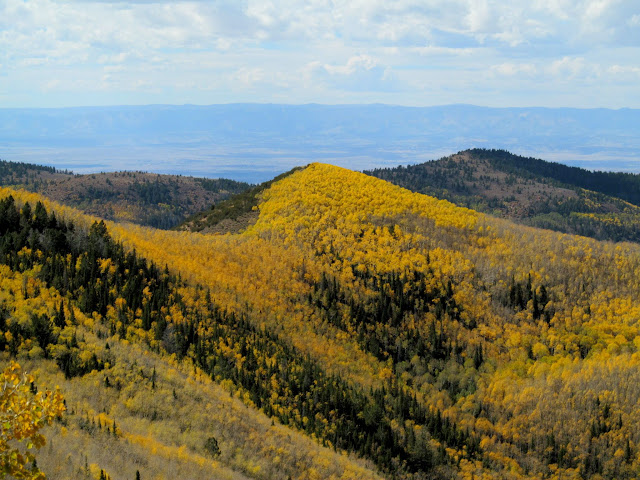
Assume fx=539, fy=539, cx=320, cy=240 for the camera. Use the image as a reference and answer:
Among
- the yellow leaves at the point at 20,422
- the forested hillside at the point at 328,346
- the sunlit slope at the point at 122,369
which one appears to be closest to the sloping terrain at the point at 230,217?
the forested hillside at the point at 328,346

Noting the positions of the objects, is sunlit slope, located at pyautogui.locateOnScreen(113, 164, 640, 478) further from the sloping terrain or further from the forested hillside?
the sloping terrain

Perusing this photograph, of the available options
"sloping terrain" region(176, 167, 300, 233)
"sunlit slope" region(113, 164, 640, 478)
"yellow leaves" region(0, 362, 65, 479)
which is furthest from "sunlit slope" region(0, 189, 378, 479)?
"sloping terrain" region(176, 167, 300, 233)

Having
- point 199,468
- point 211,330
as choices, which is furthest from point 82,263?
point 199,468

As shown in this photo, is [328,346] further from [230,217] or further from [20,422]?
[20,422]

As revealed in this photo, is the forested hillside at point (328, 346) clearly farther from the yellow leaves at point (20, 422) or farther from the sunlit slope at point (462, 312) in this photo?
the yellow leaves at point (20, 422)

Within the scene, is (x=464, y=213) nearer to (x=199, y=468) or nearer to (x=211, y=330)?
(x=211, y=330)
